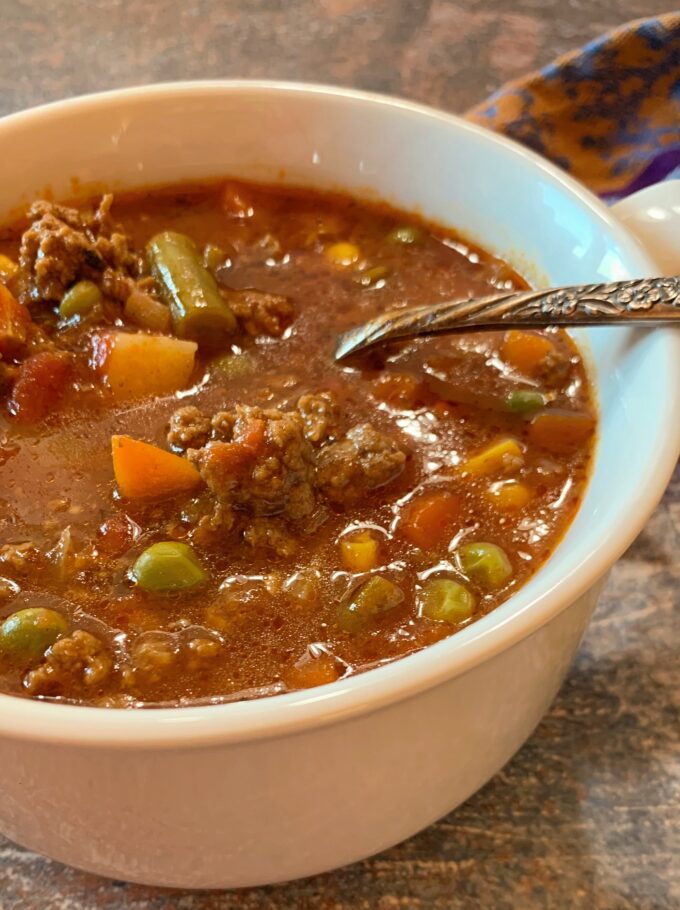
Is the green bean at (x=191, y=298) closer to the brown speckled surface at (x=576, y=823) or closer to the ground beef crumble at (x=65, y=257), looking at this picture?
the ground beef crumble at (x=65, y=257)

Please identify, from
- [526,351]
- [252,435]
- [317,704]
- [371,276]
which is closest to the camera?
[317,704]

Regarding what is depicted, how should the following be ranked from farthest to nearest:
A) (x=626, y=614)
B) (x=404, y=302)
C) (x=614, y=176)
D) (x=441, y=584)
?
(x=614, y=176) < (x=404, y=302) < (x=626, y=614) < (x=441, y=584)

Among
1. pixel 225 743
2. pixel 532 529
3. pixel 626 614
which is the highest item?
pixel 225 743

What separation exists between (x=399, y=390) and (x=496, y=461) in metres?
0.29

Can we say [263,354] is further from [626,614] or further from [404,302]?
[626,614]

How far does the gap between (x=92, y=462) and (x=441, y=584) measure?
2.41 ft

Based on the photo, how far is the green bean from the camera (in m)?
2.22

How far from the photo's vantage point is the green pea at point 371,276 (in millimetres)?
2395

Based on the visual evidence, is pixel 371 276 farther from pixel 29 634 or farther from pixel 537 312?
pixel 29 634

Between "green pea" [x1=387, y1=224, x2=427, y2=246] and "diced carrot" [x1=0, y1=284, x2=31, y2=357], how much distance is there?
3.00 ft

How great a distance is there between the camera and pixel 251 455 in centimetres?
177

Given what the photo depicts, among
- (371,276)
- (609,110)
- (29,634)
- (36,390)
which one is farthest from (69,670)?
(609,110)

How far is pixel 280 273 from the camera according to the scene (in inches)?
95.8

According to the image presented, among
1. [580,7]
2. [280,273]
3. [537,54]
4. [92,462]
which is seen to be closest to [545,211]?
[280,273]
